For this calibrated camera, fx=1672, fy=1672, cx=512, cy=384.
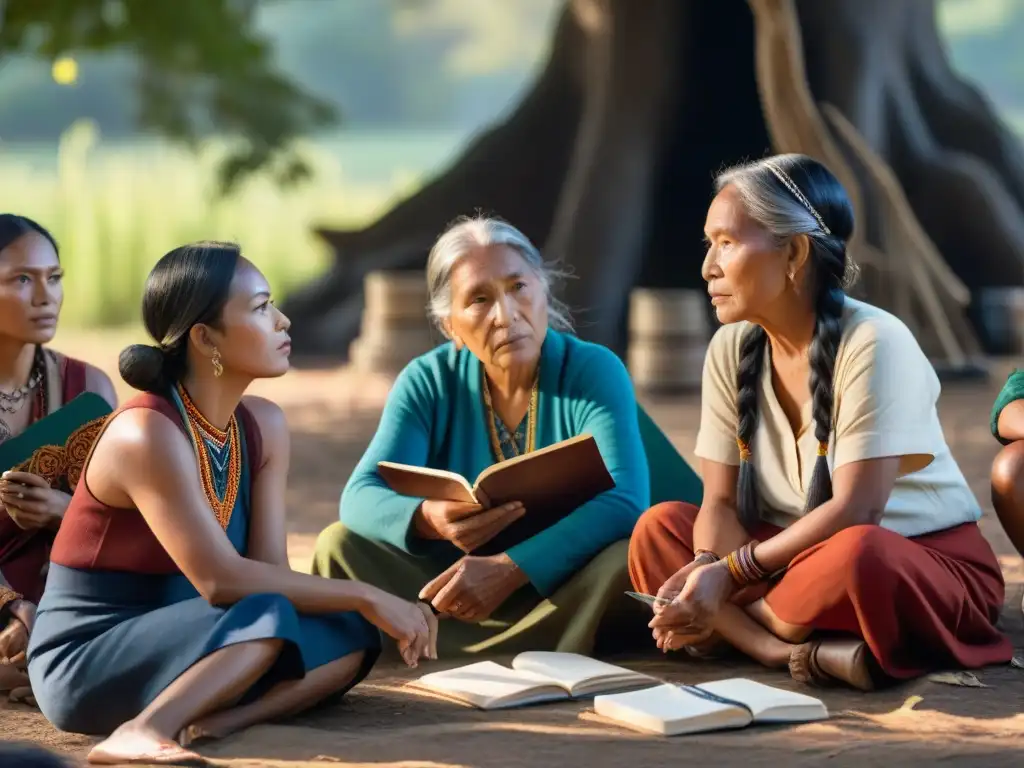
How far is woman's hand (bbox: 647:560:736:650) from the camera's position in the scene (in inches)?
156

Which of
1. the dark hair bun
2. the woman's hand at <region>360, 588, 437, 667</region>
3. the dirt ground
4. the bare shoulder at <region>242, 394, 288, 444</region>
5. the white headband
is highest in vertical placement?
the white headband

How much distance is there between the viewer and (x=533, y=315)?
14.5 feet

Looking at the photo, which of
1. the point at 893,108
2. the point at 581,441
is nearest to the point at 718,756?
the point at 581,441

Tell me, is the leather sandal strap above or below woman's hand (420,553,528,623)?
below

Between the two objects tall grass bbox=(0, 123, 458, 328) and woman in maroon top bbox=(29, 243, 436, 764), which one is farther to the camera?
tall grass bbox=(0, 123, 458, 328)

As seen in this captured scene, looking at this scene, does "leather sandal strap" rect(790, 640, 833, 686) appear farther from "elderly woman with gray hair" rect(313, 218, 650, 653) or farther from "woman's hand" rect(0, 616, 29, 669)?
"woman's hand" rect(0, 616, 29, 669)

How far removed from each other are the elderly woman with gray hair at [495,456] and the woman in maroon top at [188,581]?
61 centimetres

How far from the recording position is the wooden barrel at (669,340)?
32.9 ft

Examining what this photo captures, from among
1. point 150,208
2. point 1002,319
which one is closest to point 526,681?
point 1002,319

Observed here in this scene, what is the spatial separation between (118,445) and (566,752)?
1.14m

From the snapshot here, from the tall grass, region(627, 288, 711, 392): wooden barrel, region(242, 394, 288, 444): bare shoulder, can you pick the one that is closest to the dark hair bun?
region(242, 394, 288, 444): bare shoulder

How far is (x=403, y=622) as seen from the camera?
11.7 feet

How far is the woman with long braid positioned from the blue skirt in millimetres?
904

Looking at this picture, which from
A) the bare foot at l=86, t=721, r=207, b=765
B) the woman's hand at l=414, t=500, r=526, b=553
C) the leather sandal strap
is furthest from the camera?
the woman's hand at l=414, t=500, r=526, b=553
